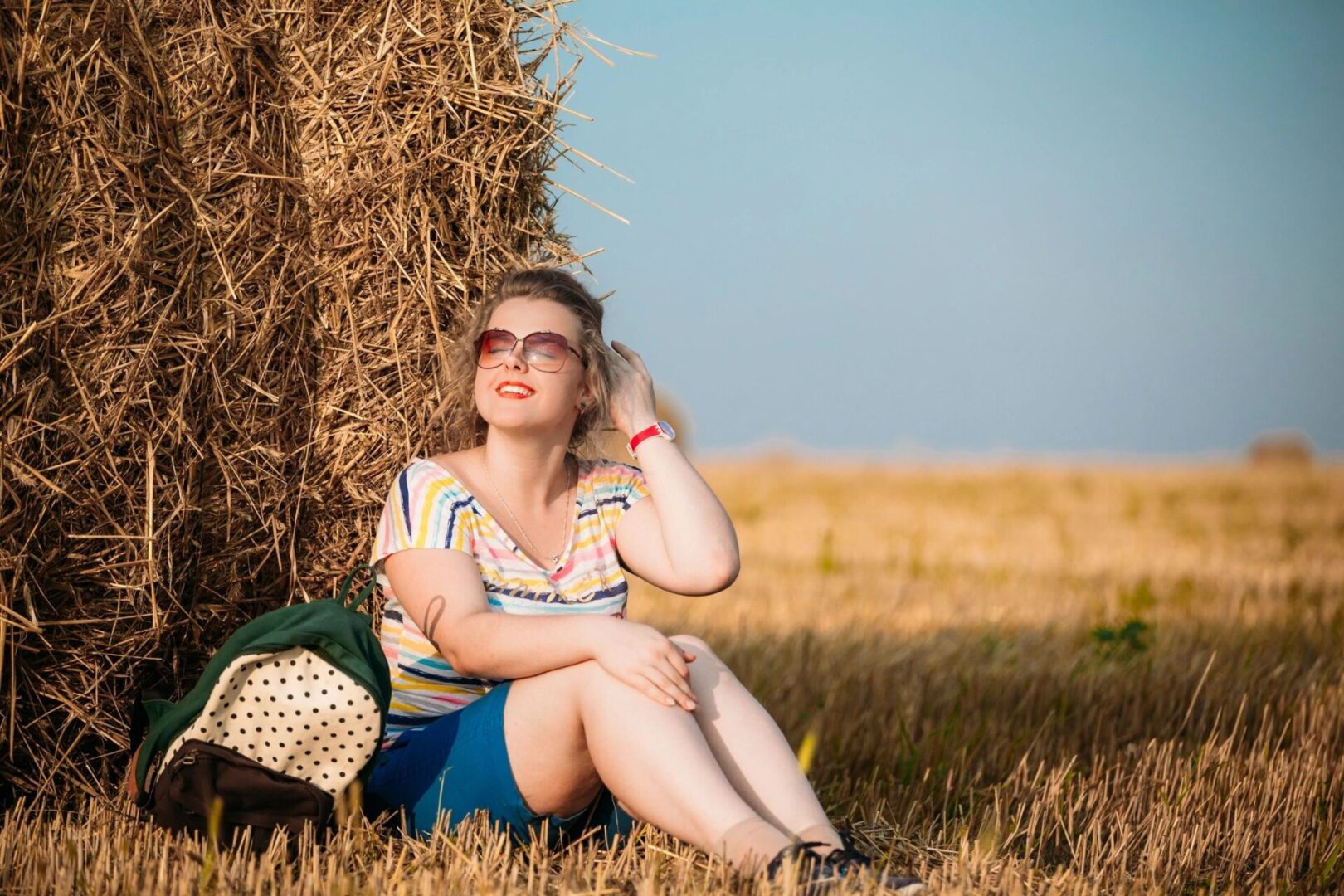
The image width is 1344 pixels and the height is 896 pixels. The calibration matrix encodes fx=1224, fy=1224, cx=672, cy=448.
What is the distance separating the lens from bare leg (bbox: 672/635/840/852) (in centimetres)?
275

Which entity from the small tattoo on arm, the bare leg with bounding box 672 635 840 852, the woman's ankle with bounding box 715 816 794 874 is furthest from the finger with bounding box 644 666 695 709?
the small tattoo on arm

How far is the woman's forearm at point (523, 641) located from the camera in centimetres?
277

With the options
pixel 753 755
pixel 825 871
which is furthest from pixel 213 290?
pixel 825 871

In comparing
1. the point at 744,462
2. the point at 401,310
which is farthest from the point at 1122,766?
the point at 744,462

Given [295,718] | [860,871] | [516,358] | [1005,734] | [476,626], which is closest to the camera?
[860,871]

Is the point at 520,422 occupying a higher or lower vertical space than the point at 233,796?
higher

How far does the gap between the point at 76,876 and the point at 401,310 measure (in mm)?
1618

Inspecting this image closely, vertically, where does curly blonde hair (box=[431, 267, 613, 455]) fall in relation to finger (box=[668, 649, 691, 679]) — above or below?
above

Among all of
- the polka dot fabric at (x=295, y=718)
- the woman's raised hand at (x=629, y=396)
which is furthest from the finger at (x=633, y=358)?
the polka dot fabric at (x=295, y=718)

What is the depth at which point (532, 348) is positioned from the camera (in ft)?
10.3

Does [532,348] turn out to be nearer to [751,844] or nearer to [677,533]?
[677,533]

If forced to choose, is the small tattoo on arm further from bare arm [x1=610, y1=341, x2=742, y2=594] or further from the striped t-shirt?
bare arm [x1=610, y1=341, x2=742, y2=594]

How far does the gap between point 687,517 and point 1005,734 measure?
5.81ft

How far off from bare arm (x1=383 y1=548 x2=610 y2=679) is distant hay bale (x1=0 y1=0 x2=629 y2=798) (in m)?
0.58
